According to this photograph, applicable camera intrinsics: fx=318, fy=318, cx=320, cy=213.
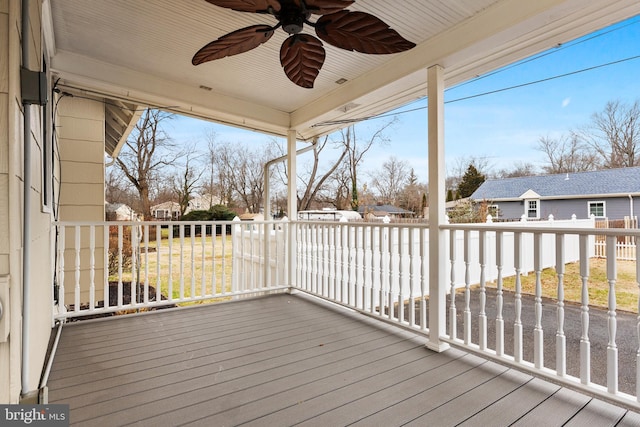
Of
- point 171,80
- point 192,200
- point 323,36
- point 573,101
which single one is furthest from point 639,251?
point 192,200

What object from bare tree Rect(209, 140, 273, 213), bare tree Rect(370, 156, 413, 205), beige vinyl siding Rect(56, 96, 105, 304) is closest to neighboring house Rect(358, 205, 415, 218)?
bare tree Rect(370, 156, 413, 205)

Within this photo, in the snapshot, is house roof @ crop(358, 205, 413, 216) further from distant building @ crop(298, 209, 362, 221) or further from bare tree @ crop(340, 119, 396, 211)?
bare tree @ crop(340, 119, 396, 211)

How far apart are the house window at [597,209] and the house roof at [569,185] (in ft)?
0.21

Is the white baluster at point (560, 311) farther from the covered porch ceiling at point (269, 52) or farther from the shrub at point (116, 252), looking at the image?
the shrub at point (116, 252)

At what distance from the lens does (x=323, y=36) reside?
1.80 m

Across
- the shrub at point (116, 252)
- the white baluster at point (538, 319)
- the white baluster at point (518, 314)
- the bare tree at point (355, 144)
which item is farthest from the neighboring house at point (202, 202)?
the white baluster at point (538, 319)

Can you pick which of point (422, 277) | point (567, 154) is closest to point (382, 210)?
point (422, 277)

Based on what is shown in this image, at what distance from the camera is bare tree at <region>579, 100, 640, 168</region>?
192 centimetres

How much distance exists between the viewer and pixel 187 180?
5.68 metres

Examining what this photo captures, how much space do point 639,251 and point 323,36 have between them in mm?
2025

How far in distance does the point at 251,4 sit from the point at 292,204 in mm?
2983

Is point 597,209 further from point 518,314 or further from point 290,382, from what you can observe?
point 290,382

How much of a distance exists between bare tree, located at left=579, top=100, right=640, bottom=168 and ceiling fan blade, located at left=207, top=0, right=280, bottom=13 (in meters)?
2.15

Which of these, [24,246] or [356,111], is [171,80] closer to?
[356,111]
